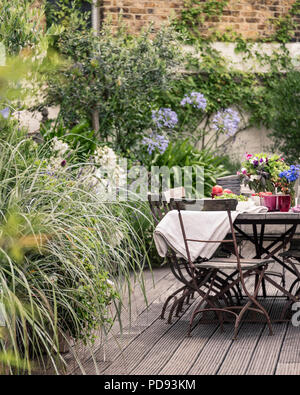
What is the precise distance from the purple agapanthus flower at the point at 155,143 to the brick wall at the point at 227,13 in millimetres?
2294

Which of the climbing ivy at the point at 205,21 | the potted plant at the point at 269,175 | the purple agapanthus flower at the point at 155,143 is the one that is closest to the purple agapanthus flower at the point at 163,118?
the purple agapanthus flower at the point at 155,143

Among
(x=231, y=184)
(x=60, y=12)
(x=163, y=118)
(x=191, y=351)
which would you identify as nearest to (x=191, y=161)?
(x=163, y=118)

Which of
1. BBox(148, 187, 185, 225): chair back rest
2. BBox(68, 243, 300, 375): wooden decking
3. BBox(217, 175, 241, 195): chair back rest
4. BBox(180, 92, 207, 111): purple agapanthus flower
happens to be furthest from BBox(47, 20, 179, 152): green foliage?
BBox(68, 243, 300, 375): wooden decking

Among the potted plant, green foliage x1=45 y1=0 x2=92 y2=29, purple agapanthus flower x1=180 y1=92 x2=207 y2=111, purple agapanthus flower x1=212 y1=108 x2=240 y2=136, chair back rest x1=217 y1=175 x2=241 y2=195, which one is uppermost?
green foliage x1=45 y1=0 x2=92 y2=29

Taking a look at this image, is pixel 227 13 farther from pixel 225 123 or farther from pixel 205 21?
pixel 225 123

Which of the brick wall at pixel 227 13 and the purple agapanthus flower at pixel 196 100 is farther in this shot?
the brick wall at pixel 227 13

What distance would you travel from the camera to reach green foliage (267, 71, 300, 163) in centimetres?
879

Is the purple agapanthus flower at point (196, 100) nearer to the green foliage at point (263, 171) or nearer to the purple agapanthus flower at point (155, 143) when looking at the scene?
the purple agapanthus flower at point (155, 143)

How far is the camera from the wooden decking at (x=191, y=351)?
3.54 meters

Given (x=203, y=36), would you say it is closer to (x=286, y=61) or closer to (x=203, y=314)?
(x=286, y=61)

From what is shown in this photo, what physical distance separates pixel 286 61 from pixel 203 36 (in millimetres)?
1376

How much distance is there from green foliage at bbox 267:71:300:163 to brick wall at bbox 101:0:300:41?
1.27 m

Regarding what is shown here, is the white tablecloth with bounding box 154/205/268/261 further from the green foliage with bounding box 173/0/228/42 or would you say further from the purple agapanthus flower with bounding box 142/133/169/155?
the green foliage with bounding box 173/0/228/42
